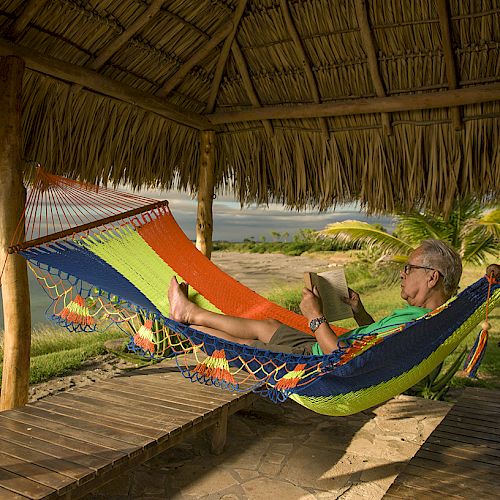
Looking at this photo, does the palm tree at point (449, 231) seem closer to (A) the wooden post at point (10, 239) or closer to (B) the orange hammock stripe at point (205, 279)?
(B) the orange hammock stripe at point (205, 279)

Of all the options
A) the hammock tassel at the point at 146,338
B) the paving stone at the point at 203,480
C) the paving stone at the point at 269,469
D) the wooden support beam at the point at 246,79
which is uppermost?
the wooden support beam at the point at 246,79

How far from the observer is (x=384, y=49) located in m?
3.08

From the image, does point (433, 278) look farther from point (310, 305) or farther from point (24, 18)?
point (24, 18)

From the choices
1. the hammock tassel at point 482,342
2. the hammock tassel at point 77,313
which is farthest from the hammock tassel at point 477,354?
the hammock tassel at point 77,313

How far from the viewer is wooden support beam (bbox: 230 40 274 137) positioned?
3.41 meters

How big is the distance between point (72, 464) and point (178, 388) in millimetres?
955

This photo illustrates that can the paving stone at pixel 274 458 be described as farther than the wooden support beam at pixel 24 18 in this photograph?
Yes

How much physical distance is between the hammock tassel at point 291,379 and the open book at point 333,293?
37 cm

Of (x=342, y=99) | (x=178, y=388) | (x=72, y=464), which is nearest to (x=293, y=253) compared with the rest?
(x=342, y=99)

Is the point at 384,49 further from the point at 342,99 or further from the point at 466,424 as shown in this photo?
the point at 466,424

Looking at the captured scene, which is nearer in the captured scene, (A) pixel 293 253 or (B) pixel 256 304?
(B) pixel 256 304

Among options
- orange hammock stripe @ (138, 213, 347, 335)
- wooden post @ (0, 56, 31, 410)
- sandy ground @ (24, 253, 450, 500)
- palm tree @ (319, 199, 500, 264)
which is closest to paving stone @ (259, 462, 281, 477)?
sandy ground @ (24, 253, 450, 500)

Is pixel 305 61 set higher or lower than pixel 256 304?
higher

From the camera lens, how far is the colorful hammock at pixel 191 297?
1.60 metres
